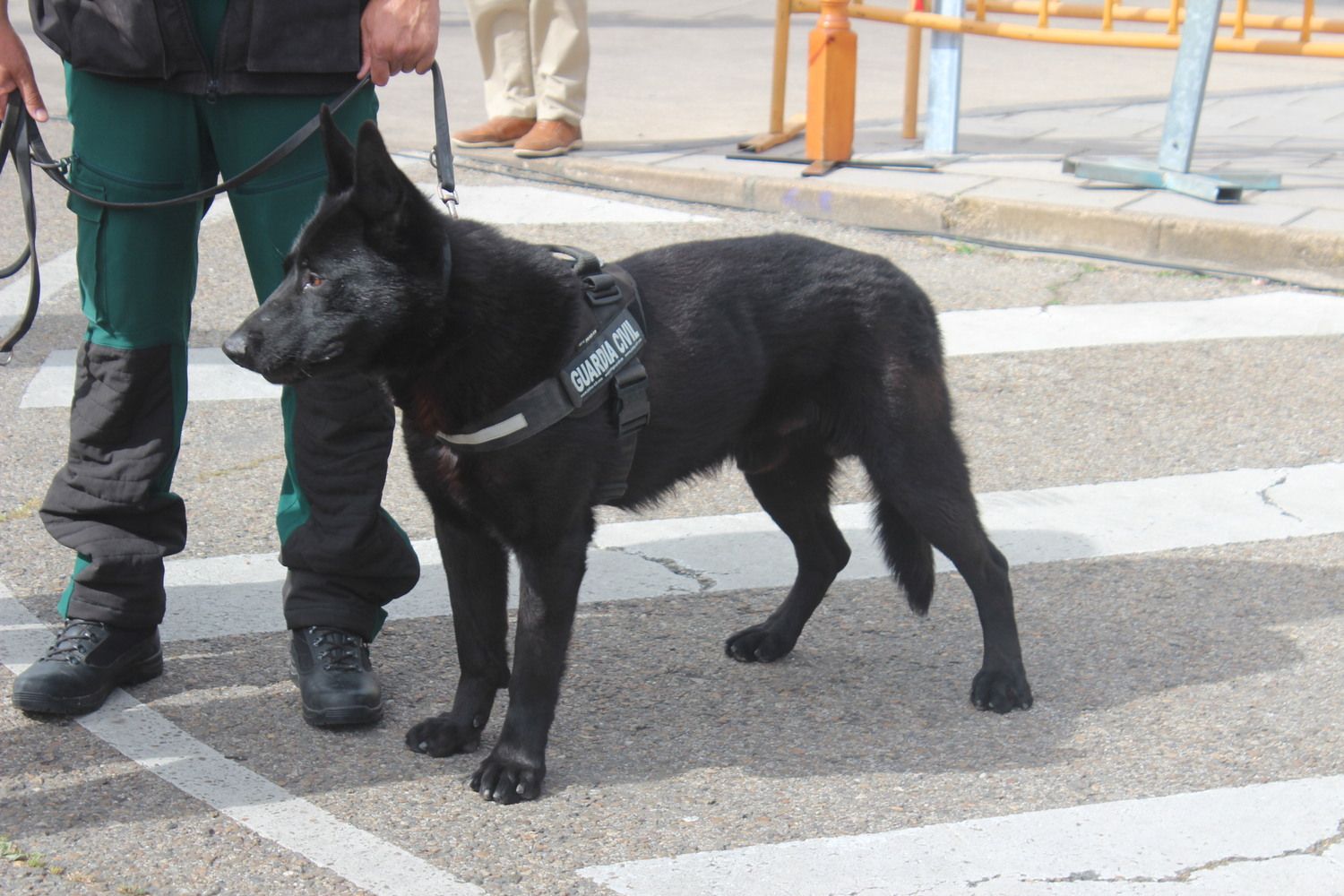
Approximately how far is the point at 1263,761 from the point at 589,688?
1489mm

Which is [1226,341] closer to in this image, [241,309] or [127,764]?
[241,309]

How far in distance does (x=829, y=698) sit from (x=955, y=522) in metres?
0.51

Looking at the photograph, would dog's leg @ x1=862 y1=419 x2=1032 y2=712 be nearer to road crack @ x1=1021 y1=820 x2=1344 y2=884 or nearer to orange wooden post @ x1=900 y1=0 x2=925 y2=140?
road crack @ x1=1021 y1=820 x2=1344 y2=884

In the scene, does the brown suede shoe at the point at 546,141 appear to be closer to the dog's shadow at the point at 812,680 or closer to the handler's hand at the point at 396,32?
the dog's shadow at the point at 812,680

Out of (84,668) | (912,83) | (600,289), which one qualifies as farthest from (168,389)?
(912,83)

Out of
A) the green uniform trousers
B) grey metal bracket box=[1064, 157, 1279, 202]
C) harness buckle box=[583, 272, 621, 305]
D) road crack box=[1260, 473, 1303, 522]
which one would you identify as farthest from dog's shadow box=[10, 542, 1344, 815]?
grey metal bracket box=[1064, 157, 1279, 202]

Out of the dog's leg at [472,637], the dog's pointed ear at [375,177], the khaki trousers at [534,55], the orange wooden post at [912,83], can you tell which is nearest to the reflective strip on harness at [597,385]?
the dog's leg at [472,637]

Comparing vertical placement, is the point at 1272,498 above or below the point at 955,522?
below

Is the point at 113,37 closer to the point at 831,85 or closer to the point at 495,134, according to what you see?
the point at 831,85

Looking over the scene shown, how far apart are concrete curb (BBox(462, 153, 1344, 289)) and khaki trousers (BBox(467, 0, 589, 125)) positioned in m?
0.41

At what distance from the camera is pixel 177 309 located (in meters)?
3.36

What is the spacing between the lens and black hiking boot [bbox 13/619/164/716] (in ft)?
10.5

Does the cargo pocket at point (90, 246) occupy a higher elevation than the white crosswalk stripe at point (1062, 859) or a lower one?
higher

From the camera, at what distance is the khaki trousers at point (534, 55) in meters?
8.29
